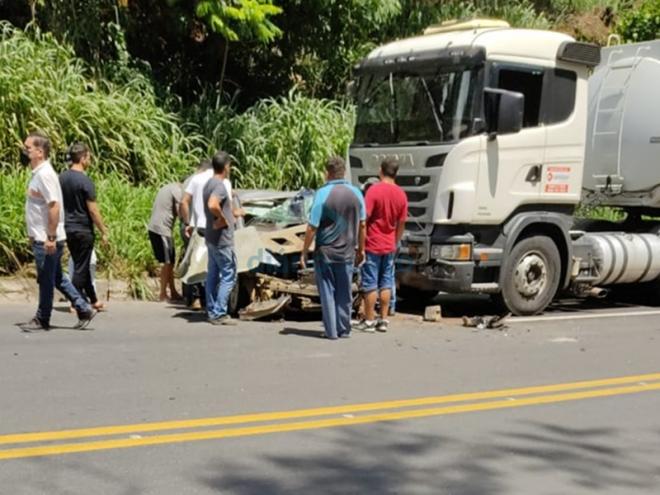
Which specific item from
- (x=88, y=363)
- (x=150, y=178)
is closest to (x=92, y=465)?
A: (x=88, y=363)

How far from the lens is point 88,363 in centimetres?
801

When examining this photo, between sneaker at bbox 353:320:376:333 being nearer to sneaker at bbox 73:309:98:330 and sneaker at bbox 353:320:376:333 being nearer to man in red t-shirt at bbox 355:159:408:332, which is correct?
man in red t-shirt at bbox 355:159:408:332

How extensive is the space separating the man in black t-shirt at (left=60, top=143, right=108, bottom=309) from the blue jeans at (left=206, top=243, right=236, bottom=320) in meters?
1.14

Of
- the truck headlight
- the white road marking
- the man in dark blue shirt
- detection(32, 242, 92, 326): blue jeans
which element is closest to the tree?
the truck headlight

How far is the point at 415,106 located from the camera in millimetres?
11211

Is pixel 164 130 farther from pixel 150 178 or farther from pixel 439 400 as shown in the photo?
pixel 439 400

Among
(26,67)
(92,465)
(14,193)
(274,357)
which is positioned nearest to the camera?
(92,465)

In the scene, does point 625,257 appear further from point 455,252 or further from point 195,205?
point 195,205

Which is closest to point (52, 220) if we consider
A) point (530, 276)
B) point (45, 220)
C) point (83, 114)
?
point (45, 220)

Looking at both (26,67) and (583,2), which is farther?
(583,2)

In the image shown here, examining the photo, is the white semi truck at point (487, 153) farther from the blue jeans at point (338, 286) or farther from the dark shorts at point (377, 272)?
the blue jeans at point (338, 286)

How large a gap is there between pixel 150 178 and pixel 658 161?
7232mm

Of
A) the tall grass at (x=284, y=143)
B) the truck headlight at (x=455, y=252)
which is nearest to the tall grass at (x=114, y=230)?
the tall grass at (x=284, y=143)

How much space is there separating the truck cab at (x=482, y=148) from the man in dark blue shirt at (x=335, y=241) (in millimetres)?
1464
